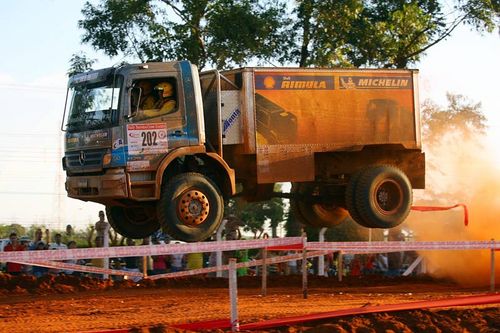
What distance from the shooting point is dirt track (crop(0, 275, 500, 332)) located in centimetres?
1147

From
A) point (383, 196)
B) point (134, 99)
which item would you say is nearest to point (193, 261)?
point (383, 196)

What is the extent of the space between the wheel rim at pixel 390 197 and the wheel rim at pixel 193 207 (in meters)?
3.34

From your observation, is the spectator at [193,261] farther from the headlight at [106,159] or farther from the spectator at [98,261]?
the headlight at [106,159]

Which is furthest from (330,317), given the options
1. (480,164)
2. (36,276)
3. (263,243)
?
(480,164)

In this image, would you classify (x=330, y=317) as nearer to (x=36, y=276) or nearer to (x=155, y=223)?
(x=155, y=223)

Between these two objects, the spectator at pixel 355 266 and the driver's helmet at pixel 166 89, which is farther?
the spectator at pixel 355 266

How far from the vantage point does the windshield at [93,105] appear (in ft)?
47.5

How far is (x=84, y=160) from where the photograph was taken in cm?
1491

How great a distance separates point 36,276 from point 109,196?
4.47m

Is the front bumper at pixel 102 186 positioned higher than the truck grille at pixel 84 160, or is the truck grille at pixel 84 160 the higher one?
the truck grille at pixel 84 160

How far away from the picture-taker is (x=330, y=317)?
11.5 metres

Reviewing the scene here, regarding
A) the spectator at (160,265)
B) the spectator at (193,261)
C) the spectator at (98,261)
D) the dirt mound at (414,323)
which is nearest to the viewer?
the dirt mound at (414,323)

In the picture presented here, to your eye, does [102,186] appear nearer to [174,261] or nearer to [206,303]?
[206,303]

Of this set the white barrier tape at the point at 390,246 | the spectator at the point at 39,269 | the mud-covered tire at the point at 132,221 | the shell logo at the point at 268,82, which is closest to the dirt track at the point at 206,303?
the white barrier tape at the point at 390,246
